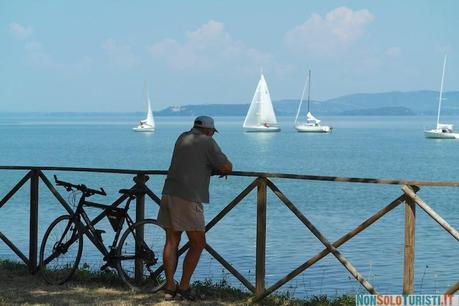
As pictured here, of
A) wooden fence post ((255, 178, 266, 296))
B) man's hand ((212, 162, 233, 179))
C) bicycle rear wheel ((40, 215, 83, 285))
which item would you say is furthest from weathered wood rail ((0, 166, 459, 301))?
bicycle rear wheel ((40, 215, 83, 285))

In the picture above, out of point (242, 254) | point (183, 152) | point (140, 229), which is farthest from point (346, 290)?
point (183, 152)

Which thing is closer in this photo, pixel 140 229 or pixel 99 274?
pixel 140 229

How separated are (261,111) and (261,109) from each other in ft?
3.17

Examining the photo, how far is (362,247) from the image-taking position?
18.8m

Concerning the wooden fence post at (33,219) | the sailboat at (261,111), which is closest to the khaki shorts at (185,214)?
the wooden fence post at (33,219)

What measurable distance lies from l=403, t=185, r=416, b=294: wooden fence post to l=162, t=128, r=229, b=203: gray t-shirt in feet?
5.17

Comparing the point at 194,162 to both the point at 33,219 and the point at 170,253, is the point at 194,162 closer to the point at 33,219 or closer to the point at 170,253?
the point at 170,253

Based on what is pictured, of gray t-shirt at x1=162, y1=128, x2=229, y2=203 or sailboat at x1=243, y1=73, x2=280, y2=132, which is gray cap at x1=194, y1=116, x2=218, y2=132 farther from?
sailboat at x1=243, y1=73, x2=280, y2=132

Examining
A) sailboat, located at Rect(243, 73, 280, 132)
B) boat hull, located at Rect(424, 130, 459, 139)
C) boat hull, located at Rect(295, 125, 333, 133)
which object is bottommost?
boat hull, located at Rect(295, 125, 333, 133)

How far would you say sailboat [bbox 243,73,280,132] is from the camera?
108688 millimetres

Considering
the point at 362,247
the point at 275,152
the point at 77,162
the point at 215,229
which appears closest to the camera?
the point at 362,247

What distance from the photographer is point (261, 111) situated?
116 meters

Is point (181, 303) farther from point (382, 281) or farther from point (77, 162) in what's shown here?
point (77, 162)

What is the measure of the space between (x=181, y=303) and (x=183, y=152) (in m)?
1.37
